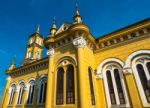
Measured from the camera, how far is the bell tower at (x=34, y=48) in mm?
40188

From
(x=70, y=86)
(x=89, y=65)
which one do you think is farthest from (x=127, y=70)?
(x=70, y=86)

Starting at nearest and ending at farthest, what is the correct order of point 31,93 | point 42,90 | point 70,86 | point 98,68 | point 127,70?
point 70,86 → point 127,70 → point 98,68 → point 42,90 → point 31,93

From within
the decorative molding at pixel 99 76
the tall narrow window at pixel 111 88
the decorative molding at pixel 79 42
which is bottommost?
the tall narrow window at pixel 111 88

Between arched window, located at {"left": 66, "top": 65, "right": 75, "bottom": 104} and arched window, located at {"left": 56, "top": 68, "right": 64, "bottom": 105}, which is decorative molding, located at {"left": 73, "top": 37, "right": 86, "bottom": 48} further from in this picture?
arched window, located at {"left": 56, "top": 68, "right": 64, "bottom": 105}

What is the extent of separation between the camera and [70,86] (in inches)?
382

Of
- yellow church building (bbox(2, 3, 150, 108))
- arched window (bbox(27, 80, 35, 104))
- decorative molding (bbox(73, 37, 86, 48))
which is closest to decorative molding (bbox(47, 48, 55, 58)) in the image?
yellow church building (bbox(2, 3, 150, 108))

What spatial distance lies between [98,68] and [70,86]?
3.56 metres

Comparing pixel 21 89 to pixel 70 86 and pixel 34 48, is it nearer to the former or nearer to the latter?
pixel 70 86

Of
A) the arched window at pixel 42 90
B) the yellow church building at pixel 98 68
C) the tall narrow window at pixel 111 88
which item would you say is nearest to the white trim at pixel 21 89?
the arched window at pixel 42 90

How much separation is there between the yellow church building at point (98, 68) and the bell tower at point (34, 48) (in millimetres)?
29696

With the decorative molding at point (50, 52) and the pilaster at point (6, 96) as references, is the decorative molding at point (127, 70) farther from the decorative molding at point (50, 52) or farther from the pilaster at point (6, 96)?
the pilaster at point (6, 96)

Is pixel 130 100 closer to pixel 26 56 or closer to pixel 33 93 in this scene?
pixel 33 93

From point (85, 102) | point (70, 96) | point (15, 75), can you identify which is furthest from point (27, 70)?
point (85, 102)

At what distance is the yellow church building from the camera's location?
899 cm
